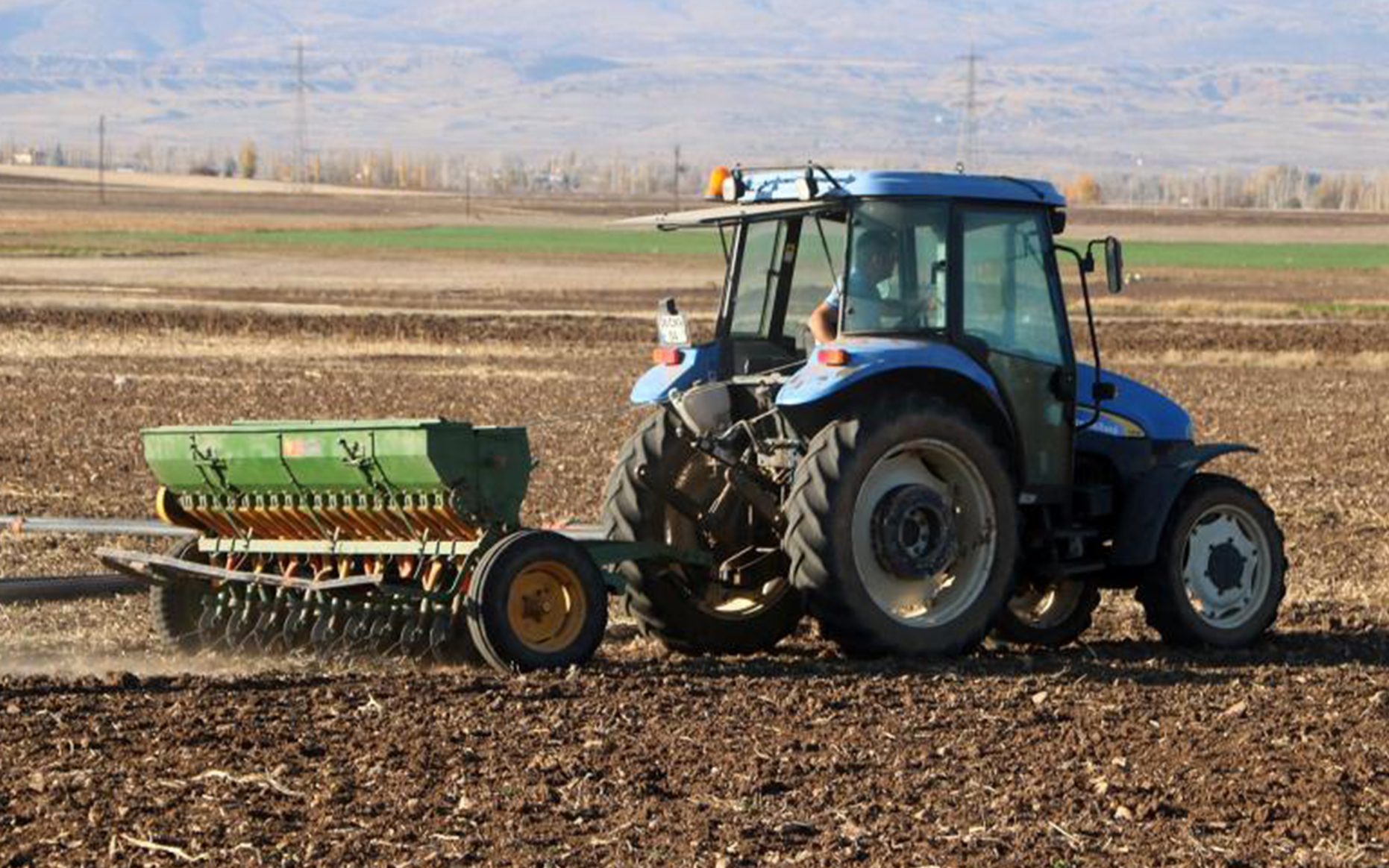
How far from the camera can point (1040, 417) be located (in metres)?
11.2

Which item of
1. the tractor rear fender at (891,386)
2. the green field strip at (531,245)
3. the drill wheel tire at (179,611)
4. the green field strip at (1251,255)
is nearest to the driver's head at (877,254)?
the tractor rear fender at (891,386)

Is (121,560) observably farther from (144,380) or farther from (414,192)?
(414,192)

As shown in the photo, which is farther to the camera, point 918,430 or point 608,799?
point 918,430

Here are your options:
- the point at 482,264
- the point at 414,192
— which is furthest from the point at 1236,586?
the point at 414,192

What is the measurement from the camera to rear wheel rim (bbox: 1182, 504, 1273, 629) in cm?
1168

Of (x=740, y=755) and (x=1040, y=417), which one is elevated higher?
(x=1040, y=417)

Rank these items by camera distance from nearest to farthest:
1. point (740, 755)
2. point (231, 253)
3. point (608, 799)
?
point (608, 799) → point (740, 755) → point (231, 253)

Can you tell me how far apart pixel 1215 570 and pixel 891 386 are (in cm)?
220

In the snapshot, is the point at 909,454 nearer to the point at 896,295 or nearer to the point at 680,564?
the point at 896,295

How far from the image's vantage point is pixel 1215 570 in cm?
1173

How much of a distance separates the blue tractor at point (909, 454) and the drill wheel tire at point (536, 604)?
837 mm

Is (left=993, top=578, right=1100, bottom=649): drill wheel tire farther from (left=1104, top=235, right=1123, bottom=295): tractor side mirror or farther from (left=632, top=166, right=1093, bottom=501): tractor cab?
(left=1104, top=235, right=1123, bottom=295): tractor side mirror

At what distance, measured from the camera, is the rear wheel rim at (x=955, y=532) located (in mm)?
10594

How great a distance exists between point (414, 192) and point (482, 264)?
3976 inches
